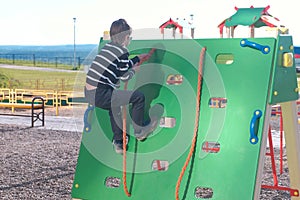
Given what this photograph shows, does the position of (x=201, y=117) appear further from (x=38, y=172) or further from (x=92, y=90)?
(x=38, y=172)

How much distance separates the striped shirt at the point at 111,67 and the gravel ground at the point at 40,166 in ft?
8.11

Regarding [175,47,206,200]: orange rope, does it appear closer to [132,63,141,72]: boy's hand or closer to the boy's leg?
the boy's leg

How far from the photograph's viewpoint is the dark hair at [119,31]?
170 inches

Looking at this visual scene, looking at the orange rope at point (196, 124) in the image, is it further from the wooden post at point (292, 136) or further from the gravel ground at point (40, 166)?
the gravel ground at point (40, 166)

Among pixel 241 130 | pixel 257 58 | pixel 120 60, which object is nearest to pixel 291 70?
pixel 257 58

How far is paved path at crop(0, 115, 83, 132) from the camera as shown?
13.3m

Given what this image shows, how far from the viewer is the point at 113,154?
4.44 m

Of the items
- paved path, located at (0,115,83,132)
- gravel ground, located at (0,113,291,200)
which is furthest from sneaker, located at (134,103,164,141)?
paved path, located at (0,115,83,132)

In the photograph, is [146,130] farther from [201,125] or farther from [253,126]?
[253,126]

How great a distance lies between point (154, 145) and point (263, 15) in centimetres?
485

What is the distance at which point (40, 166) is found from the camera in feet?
27.0

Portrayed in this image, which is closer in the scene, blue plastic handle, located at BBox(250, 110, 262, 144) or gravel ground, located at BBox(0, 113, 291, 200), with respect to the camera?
blue plastic handle, located at BBox(250, 110, 262, 144)

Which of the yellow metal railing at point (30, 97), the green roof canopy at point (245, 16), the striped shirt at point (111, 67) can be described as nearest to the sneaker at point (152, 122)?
the striped shirt at point (111, 67)

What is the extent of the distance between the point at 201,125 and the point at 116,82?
771mm
